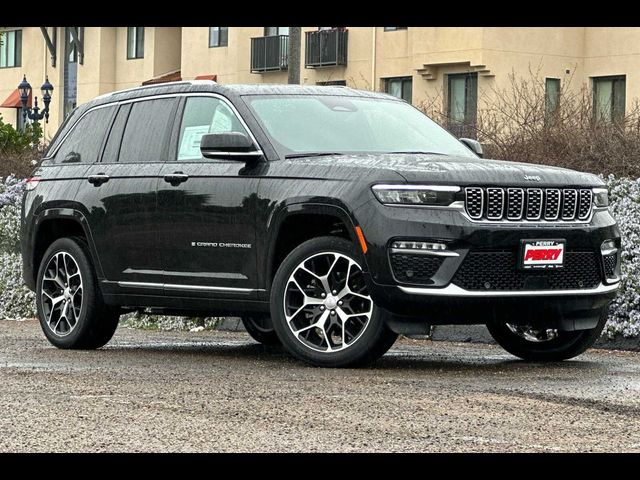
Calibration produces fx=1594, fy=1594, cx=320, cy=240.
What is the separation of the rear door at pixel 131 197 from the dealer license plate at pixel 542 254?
2.81 metres

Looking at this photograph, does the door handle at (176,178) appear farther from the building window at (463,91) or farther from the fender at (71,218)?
the building window at (463,91)

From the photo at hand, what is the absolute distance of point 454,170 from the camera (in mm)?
9570

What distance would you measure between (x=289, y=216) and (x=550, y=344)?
2.09 meters

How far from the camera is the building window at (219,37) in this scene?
1953 inches

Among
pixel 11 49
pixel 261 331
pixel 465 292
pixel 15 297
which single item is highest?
pixel 11 49

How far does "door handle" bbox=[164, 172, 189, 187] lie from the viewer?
35.7 feet

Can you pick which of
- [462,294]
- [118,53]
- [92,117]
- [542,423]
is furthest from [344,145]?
[118,53]

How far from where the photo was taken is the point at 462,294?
9477 millimetres

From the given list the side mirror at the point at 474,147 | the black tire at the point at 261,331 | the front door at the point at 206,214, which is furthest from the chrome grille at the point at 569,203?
the black tire at the point at 261,331

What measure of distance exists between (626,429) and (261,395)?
2019 millimetres

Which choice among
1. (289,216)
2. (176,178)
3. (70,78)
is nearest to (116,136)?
(176,178)

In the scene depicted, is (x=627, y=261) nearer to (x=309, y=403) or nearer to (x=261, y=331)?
(x=261, y=331)

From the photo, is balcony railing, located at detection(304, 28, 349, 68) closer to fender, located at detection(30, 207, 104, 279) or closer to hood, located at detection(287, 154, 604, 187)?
fender, located at detection(30, 207, 104, 279)

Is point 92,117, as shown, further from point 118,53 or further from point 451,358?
point 118,53
